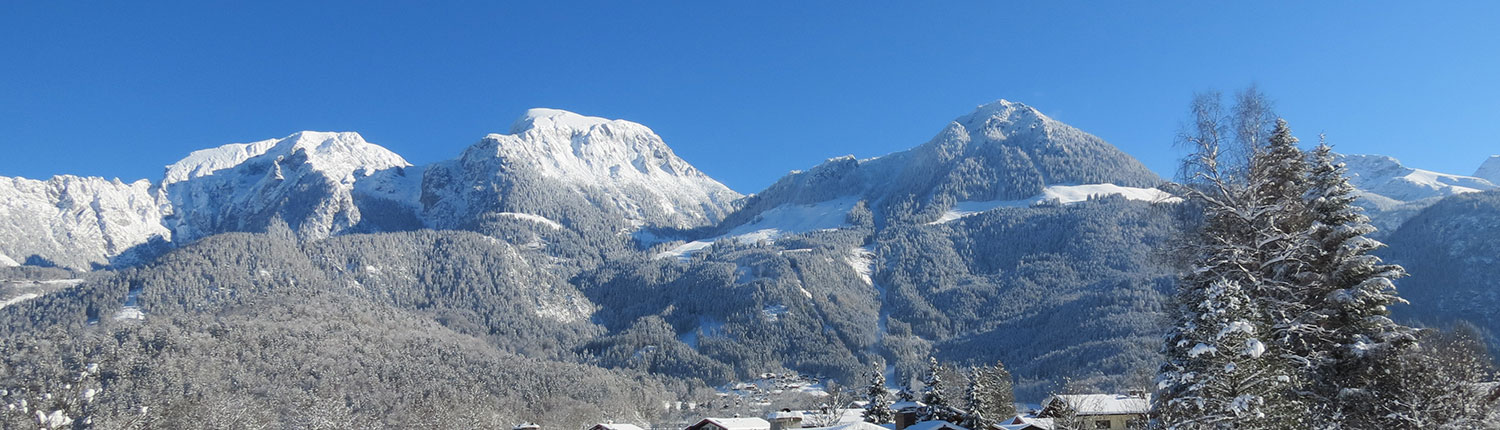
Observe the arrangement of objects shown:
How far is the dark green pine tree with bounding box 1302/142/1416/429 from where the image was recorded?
21.4 m

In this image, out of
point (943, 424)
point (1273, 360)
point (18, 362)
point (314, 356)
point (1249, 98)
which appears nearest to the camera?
point (1273, 360)

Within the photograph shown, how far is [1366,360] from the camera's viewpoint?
70.6ft

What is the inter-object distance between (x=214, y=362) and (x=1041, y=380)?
14219 centimetres

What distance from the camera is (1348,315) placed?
22094 millimetres

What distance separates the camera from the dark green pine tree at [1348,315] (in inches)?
842

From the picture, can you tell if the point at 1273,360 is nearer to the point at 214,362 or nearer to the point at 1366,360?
the point at 1366,360

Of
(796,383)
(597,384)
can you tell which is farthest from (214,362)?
(796,383)

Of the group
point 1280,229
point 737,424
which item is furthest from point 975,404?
point 1280,229

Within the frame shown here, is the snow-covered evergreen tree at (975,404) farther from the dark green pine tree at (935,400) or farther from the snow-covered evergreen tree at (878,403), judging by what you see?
the snow-covered evergreen tree at (878,403)

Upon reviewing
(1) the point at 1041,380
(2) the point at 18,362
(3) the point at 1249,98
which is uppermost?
(2) the point at 18,362

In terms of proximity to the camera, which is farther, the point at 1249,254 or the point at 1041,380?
the point at 1041,380

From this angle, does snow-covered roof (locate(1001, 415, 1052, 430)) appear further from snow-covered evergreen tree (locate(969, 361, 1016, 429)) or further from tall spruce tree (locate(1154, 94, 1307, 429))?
tall spruce tree (locate(1154, 94, 1307, 429))

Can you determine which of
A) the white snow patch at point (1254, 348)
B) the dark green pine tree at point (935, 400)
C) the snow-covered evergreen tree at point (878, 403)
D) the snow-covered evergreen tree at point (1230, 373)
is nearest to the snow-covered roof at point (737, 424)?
the snow-covered evergreen tree at point (878, 403)

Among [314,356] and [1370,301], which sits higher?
[314,356]
